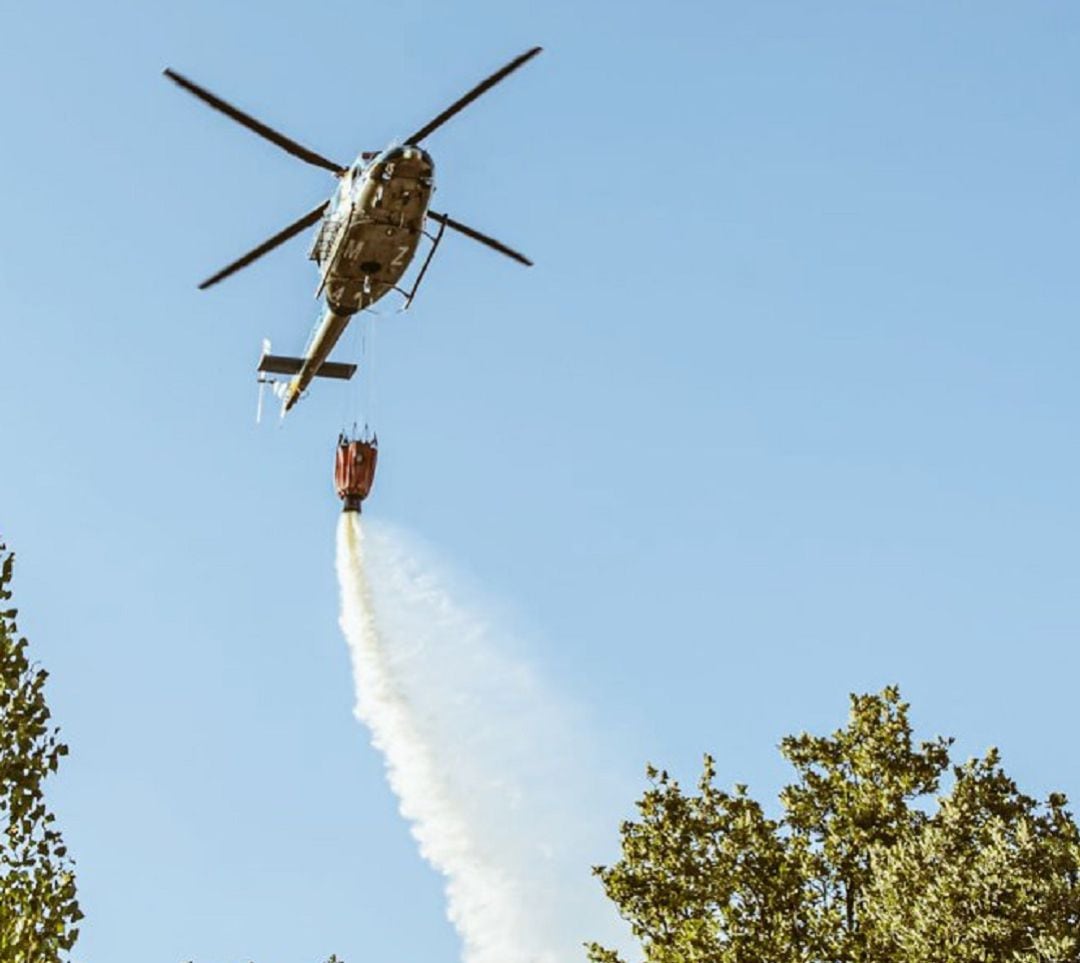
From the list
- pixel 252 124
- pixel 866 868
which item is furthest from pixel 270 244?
pixel 866 868

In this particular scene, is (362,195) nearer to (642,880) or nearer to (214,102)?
(214,102)

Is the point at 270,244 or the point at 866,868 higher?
the point at 270,244

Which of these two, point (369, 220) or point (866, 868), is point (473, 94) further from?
point (866, 868)

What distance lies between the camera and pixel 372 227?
4906 centimetres

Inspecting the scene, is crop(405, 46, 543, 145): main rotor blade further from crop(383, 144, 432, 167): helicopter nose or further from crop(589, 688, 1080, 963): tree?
crop(589, 688, 1080, 963): tree

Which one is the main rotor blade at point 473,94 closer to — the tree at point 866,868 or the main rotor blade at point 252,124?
the main rotor blade at point 252,124

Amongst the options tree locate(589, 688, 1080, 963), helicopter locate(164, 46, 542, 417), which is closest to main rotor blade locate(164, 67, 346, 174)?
helicopter locate(164, 46, 542, 417)

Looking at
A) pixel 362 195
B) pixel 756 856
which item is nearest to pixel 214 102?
pixel 362 195

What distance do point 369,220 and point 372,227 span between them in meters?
0.30

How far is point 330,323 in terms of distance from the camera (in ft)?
185

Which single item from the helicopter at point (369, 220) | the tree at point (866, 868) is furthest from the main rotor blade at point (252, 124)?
the tree at point (866, 868)

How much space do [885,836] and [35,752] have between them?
980 inches

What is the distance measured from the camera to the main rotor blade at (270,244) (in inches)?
2009

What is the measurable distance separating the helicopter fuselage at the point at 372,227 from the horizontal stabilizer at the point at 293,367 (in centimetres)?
706
